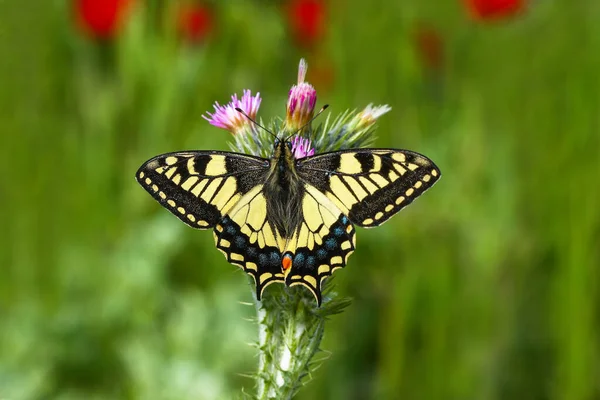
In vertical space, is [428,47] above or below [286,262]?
above

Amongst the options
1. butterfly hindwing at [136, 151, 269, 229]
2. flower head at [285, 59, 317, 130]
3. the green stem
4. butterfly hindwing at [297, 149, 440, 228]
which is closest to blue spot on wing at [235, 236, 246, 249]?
butterfly hindwing at [136, 151, 269, 229]

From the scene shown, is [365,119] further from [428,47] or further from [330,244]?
[428,47]

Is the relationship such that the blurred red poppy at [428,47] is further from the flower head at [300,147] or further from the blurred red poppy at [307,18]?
the flower head at [300,147]

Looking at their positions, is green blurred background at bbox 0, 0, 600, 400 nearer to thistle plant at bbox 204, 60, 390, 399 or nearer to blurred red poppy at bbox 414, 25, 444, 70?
blurred red poppy at bbox 414, 25, 444, 70

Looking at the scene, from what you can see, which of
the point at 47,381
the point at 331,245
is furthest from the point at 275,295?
the point at 47,381

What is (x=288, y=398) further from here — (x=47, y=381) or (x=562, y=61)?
(x=562, y=61)

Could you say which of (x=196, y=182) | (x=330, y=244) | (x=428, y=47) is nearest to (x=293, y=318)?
(x=330, y=244)
